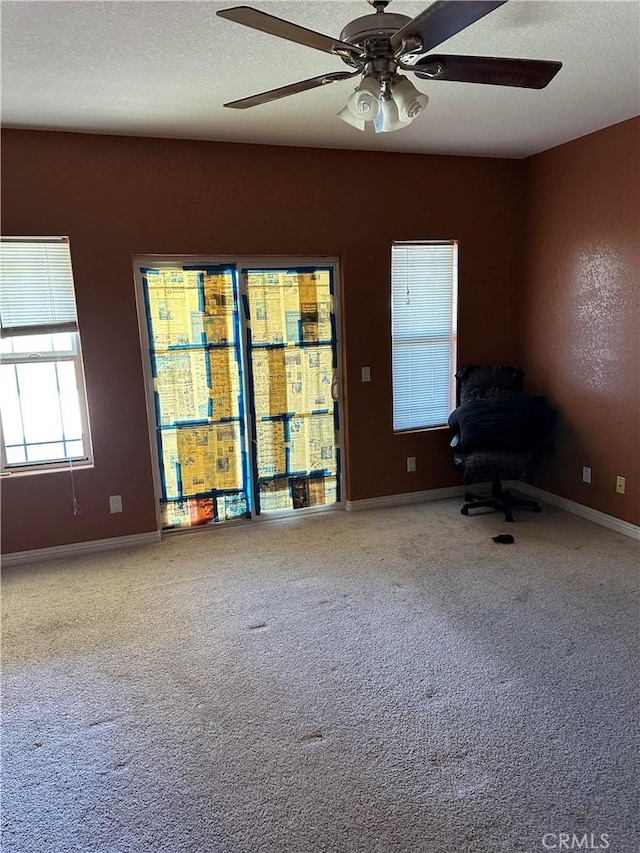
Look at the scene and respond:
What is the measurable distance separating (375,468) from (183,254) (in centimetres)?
210

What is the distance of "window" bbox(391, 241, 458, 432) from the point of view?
438 cm

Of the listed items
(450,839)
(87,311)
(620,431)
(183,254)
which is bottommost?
(450,839)

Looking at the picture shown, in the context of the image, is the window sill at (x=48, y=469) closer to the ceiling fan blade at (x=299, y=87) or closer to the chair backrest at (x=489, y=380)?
the ceiling fan blade at (x=299, y=87)

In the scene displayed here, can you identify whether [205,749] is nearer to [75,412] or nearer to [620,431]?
[75,412]

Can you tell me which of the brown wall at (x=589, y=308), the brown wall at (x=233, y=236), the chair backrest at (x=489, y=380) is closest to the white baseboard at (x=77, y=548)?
the brown wall at (x=233, y=236)

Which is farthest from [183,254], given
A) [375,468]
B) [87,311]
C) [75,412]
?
[375,468]

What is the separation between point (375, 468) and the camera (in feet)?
14.6

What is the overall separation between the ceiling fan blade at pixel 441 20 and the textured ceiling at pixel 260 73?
24.2 inches

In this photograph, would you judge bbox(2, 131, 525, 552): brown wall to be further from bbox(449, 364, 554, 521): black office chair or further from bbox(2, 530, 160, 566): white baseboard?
bbox(449, 364, 554, 521): black office chair

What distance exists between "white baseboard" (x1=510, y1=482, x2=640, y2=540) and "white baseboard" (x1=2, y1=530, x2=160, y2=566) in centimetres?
296

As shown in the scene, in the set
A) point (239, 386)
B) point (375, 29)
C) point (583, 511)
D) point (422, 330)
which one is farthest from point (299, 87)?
point (583, 511)

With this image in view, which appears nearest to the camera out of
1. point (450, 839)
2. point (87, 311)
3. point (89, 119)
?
point (450, 839)

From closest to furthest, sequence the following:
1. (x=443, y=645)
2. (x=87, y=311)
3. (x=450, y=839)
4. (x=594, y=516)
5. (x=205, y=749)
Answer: (x=450, y=839), (x=205, y=749), (x=443, y=645), (x=87, y=311), (x=594, y=516)

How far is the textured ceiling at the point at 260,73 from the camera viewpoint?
2.12 m
